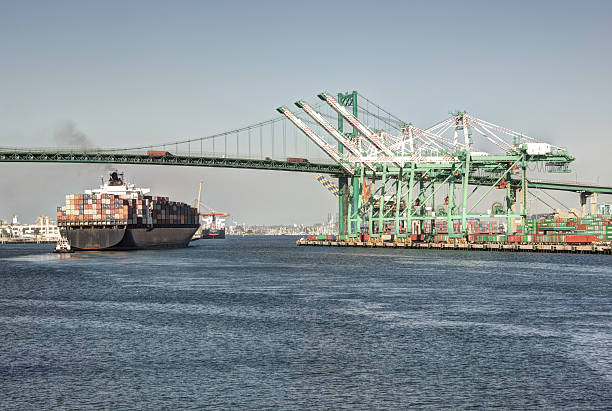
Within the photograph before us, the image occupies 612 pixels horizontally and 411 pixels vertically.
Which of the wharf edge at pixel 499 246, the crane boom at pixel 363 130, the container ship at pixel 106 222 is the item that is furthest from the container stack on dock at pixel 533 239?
the container ship at pixel 106 222

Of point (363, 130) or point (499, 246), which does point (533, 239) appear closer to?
point (499, 246)

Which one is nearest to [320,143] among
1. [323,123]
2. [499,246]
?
[323,123]

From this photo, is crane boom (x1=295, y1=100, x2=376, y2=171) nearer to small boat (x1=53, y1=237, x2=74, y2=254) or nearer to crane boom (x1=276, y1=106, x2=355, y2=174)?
crane boom (x1=276, y1=106, x2=355, y2=174)

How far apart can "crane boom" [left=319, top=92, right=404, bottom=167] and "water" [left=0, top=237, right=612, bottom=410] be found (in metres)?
71.8

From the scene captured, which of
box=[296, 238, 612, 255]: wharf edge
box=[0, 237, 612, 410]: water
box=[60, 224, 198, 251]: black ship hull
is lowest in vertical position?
box=[0, 237, 612, 410]: water

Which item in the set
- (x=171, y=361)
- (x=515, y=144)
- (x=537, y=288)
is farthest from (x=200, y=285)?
(x=515, y=144)

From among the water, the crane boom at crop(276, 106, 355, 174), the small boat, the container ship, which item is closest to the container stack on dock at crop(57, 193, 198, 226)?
the container ship

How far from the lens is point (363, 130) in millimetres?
132250

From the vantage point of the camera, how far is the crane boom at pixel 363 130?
12400 centimetres

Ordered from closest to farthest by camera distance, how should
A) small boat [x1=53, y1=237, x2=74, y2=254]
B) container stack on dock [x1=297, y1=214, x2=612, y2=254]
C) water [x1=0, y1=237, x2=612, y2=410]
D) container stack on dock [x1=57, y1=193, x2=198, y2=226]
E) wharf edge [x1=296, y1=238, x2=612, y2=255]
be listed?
water [x1=0, y1=237, x2=612, y2=410] < wharf edge [x1=296, y1=238, x2=612, y2=255] < container stack on dock [x1=297, y1=214, x2=612, y2=254] < container stack on dock [x1=57, y1=193, x2=198, y2=226] < small boat [x1=53, y1=237, x2=74, y2=254]

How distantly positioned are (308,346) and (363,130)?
106692 mm

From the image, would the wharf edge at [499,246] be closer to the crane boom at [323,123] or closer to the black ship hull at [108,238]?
the crane boom at [323,123]

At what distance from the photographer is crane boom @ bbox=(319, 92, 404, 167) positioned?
124000 mm

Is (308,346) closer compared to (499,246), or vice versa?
(308,346)
